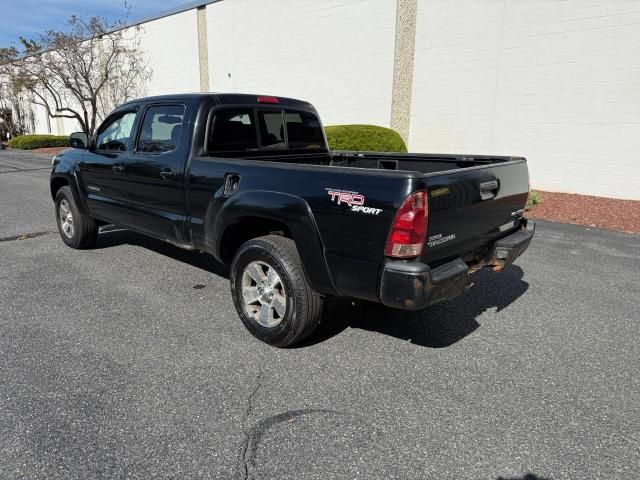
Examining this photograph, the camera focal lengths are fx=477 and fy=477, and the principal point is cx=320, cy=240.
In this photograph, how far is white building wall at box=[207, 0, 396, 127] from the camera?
1441 centimetres

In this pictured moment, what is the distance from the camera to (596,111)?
33.8 ft

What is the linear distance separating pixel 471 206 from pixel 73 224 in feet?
16.6

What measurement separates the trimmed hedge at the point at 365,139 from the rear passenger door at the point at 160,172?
7982 millimetres

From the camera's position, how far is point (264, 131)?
186 inches

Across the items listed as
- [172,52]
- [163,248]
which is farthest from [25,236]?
[172,52]

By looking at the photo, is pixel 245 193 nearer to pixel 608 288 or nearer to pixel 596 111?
pixel 608 288

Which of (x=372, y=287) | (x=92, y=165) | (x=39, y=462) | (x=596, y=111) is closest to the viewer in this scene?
(x=39, y=462)

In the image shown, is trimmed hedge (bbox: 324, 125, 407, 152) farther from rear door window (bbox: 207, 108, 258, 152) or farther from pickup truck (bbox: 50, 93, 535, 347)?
rear door window (bbox: 207, 108, 258, 152)

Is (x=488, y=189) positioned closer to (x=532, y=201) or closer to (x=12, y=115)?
(x=532, y=201)

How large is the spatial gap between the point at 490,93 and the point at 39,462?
1199 centimetres

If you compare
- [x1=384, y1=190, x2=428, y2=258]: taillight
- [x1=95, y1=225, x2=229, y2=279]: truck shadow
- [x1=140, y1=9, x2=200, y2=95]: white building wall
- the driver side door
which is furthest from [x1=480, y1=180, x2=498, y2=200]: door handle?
[x1=140, y1=9, x2=200, y2=95]: white building wall

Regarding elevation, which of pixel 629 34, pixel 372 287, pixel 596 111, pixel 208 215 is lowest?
pixel 372 287

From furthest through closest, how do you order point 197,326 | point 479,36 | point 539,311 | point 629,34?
point 479,36 → point 629,34 → point 539,311 → point 197,326

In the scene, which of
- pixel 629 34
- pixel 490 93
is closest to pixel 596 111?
pixel 629 34
